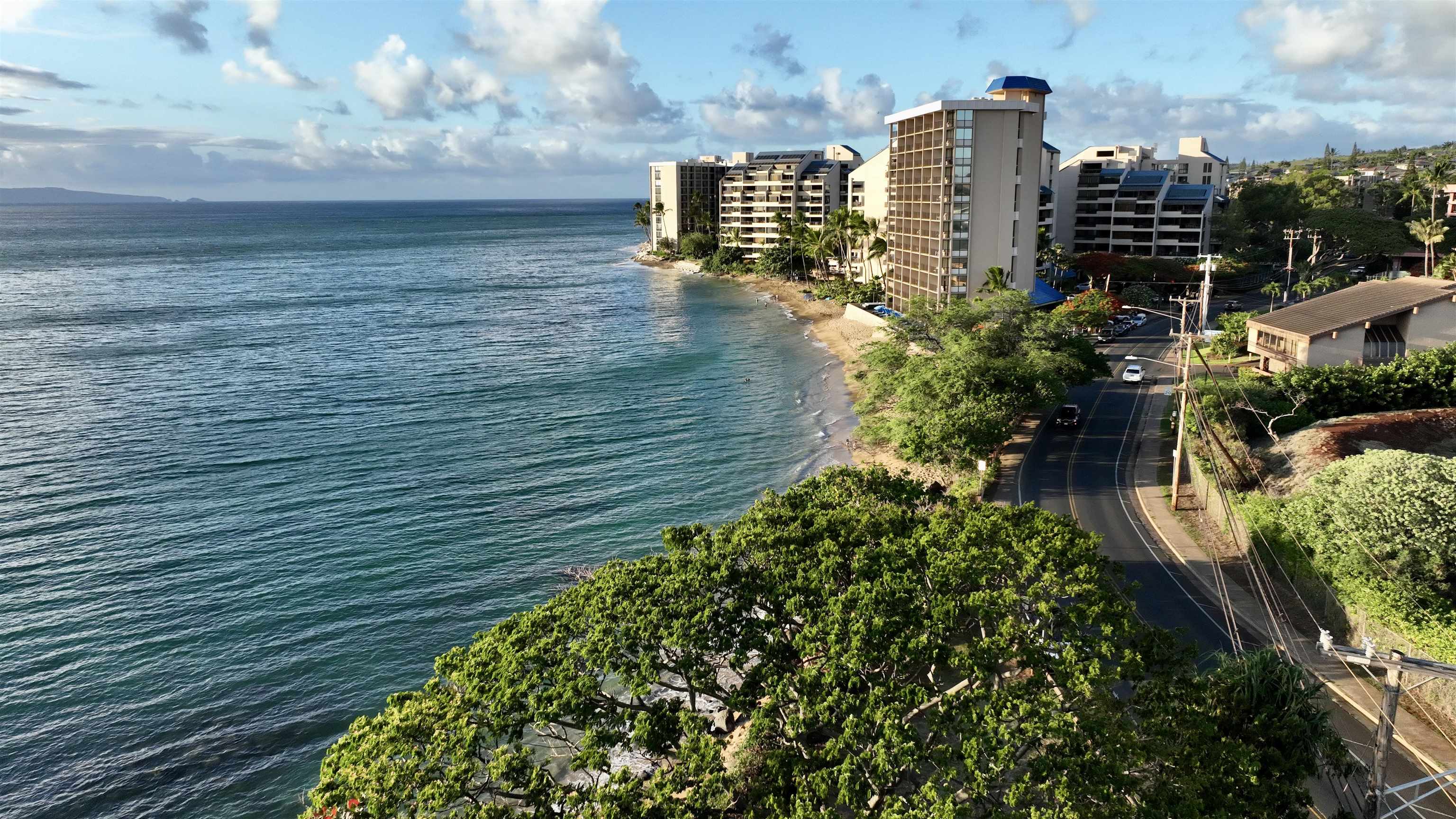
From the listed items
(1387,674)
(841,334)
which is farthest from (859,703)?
(841,334)

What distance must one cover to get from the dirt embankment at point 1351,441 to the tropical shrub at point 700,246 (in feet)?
492

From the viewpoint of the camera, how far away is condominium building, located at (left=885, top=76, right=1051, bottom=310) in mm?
83812

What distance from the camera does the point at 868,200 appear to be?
12862 centimetres

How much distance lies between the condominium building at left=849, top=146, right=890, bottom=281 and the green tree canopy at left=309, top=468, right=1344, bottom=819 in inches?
3505

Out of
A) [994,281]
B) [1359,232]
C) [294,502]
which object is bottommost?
[294,502]

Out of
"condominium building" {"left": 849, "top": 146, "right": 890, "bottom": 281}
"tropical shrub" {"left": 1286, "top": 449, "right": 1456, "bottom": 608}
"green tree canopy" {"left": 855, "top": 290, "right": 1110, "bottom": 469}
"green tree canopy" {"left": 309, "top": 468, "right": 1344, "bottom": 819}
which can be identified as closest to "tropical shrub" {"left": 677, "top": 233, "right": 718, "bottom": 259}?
"condominium building" {"left": 849, "top": 146, "right": 890, "bottom": 281}

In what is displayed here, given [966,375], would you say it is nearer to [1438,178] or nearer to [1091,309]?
[1091,309]

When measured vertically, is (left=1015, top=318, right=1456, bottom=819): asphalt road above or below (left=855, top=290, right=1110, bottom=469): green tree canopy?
below

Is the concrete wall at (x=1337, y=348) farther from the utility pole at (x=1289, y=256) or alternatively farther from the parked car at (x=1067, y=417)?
the utility pole at (x=1289, y=256)

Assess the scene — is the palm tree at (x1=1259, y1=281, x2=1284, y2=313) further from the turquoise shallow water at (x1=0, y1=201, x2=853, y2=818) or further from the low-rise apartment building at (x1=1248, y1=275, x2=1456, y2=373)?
the turquoise shallow water at (x1=0, y1=201, x2=853, y2=818)

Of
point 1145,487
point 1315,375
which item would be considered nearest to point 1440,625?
point 1145,487

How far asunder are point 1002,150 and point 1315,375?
141 ft

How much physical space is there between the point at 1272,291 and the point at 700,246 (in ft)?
392

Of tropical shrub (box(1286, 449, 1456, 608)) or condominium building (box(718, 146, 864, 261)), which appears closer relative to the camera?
tropical shrub (box(1286, 449, 1456, 608))
